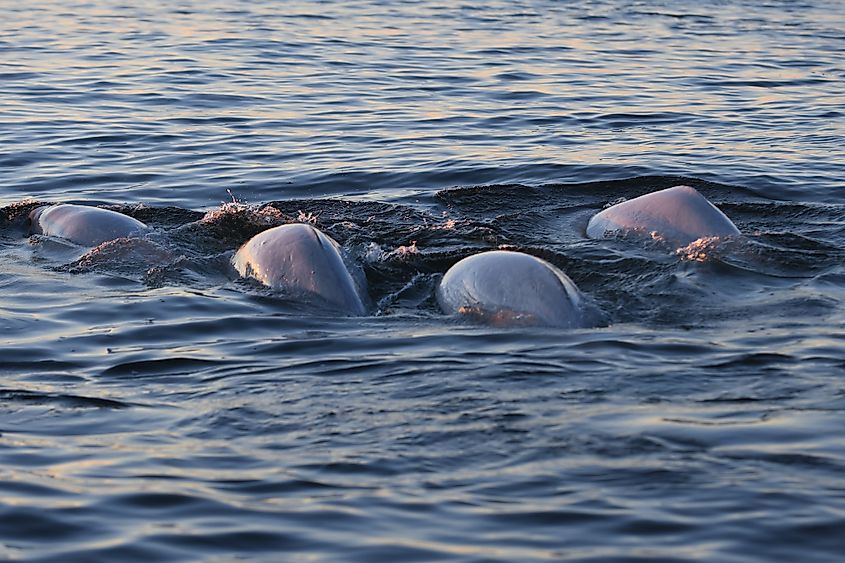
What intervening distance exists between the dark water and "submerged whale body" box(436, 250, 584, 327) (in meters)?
0.24

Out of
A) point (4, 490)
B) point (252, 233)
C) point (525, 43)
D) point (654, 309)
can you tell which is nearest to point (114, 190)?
point (252, 233)

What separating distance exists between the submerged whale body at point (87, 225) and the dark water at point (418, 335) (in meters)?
0.24

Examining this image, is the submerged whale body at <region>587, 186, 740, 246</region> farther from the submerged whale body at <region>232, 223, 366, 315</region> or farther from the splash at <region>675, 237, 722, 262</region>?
the submerged whale body at <region>232, 223, 366, 315</region>

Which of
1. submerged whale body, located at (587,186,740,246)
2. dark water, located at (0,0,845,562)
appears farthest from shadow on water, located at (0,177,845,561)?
submerged whale body, located at (587,186,740,246)

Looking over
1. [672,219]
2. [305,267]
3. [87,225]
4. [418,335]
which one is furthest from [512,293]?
[87,225]

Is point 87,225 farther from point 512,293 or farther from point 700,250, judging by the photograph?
point 700,250

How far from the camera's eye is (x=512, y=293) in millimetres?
9609

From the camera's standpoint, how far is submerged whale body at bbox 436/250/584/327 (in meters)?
9.41

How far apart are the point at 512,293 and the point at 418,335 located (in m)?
0.75

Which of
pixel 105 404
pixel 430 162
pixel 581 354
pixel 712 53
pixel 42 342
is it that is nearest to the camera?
pixel 105 404

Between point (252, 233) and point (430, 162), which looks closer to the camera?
point (252, 233)

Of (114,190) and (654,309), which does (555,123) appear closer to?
(114,190)

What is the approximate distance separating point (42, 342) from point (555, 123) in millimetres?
9774

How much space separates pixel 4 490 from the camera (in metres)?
6.91
